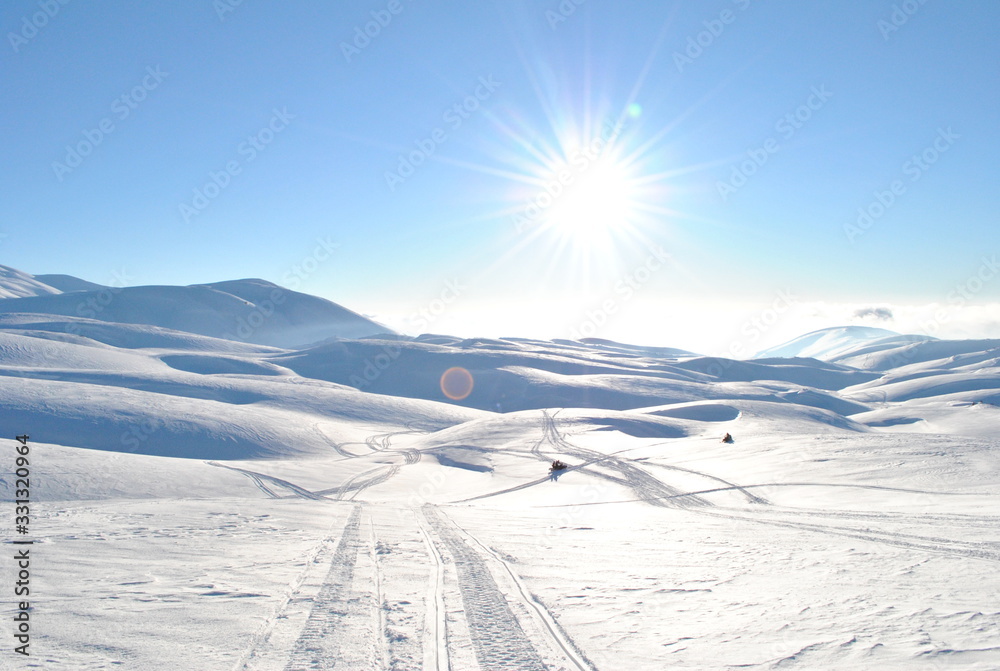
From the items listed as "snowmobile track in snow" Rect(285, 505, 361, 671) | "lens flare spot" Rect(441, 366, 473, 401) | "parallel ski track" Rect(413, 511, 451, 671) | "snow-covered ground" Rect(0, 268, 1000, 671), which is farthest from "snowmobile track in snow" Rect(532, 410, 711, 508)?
"lens flare spot" Rect(441, 366, 473, 401)

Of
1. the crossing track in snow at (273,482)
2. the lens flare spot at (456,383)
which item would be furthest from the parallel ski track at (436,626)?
the lens flare spot at (456,383)

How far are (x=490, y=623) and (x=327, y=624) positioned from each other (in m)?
2.26

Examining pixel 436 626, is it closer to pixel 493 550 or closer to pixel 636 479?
pixel 493 550

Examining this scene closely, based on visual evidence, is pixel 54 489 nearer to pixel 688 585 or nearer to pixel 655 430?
pixel 688 585

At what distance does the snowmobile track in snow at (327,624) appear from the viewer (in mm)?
6227

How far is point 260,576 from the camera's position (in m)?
A: 9.24

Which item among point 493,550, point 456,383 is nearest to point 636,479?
point 493,550

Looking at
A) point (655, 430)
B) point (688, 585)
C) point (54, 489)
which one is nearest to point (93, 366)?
point (54, 489)

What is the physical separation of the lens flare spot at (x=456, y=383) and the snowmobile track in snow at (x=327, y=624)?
83035mm

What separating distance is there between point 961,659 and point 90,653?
986 centimetres

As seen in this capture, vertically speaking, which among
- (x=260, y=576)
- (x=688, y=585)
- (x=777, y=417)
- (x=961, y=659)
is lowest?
(x=260, y=576)

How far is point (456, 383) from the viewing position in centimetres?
9988

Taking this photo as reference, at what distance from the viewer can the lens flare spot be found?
94.8 metres

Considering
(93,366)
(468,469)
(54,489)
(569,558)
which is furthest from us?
(93,366)
